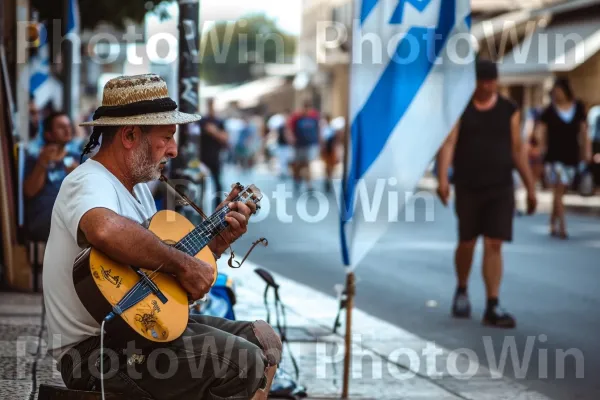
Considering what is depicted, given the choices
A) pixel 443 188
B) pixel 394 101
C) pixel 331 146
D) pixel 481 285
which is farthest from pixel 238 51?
pixel 394 101

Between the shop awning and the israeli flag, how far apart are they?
19066 mm

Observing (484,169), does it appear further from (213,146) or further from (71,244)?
(213,146)

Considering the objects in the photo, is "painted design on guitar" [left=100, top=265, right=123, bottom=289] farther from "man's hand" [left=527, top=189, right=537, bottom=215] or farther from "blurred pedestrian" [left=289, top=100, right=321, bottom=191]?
"blurred pedestrian" [left=289, top=100, right=321, bottom=191]

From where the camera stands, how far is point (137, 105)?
3.96 meters

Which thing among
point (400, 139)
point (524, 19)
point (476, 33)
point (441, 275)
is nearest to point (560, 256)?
point (441, 275)

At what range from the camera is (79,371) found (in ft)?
12.7

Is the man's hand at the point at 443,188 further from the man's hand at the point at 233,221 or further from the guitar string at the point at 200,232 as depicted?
the guitar string at the point at 200,232

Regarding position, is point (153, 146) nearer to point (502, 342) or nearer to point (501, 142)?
point (502, 342)

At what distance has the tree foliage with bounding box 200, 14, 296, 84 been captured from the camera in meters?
112

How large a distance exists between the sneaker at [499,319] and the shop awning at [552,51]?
56.2 feet

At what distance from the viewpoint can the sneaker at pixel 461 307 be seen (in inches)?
344

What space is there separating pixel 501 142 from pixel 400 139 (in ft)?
9.06

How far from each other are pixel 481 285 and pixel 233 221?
700 cm

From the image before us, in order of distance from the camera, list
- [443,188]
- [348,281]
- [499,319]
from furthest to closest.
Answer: [443,188] < [499,319] < [348,281]
